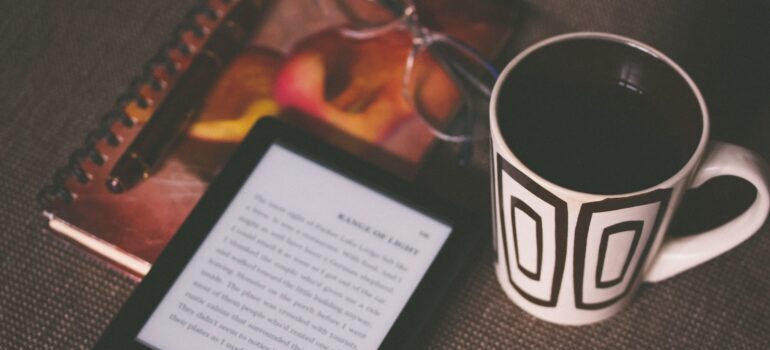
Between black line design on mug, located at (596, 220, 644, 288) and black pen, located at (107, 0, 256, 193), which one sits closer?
black line design on mug, located at (596, 220, 644, 288)

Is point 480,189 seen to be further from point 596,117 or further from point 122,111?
point 122,111

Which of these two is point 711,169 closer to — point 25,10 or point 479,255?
point 479,255

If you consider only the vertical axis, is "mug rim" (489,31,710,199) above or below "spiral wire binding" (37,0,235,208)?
above

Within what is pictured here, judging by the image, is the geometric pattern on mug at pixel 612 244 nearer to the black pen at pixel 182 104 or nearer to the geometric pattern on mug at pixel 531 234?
the geometric pattern on mug at pixel 531 234

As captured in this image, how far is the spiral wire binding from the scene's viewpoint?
437mm

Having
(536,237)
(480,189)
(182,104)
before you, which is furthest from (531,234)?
(182,104)

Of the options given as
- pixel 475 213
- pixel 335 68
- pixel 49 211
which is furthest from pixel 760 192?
pixel 49 211

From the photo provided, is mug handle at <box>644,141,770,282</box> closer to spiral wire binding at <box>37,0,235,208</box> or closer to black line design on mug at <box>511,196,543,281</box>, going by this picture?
black line design on mug at <box>511,196,543,281</box>

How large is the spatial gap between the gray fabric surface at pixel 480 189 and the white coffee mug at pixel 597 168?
3 cm

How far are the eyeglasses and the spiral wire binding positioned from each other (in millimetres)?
85

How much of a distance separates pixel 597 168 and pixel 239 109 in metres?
0.20

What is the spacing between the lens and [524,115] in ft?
1.17

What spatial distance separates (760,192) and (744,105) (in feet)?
0.47

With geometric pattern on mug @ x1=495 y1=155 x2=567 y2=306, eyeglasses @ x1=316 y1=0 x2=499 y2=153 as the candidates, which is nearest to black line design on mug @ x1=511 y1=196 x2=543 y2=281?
geometric pattern on mug @ x1=495 y1=155 x2=567 y2=306
